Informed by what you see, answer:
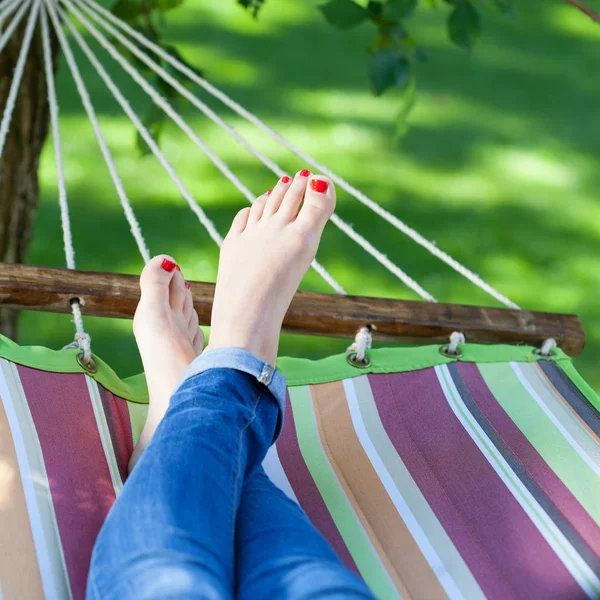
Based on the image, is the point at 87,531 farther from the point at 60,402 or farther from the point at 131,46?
the point at 131,46

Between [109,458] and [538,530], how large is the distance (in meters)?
0.50

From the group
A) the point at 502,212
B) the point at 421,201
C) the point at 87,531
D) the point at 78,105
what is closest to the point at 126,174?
the point at 78,105

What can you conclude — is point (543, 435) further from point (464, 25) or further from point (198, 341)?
point (464, 25)

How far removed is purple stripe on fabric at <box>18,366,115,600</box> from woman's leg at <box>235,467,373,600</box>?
6.5 inches

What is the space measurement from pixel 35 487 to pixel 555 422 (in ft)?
2.15

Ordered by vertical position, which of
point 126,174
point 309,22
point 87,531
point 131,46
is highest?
point 309,22

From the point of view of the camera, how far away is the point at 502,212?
7.50 feet

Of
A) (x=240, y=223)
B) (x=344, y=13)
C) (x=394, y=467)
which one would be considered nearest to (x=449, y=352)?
(x=394, y=467)

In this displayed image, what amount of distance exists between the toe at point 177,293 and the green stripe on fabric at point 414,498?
27 cm

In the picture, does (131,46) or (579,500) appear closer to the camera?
(579,500)

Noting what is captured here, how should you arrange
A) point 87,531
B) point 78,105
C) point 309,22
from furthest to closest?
point 309,22 < point 78,105 < point 87,531

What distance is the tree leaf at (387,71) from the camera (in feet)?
4.30

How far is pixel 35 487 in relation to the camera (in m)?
0.86

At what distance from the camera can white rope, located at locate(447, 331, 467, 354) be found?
3.93 ft
